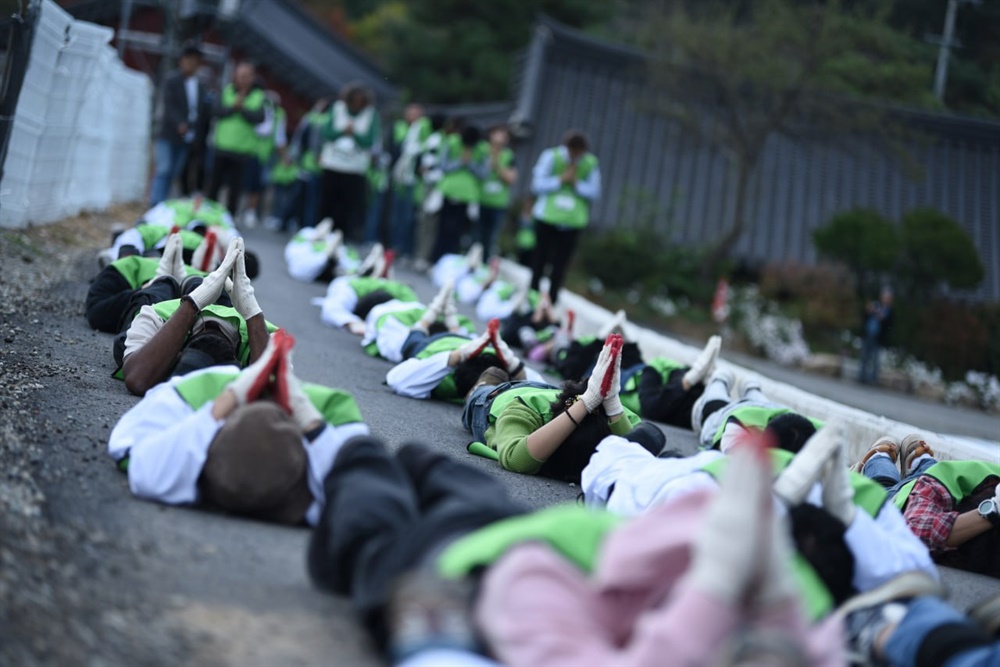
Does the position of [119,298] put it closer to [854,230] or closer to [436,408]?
[436,408]

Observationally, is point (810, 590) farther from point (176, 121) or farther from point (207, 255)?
point (176, 121)

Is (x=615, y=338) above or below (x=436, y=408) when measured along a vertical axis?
above

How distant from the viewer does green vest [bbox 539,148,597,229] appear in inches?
571

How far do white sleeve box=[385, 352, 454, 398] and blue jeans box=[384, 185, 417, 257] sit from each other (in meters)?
11.5

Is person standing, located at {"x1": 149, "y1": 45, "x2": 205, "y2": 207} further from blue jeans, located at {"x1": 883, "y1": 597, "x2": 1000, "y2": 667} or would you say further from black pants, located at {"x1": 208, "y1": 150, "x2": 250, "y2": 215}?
blue jeans, located at {"x1": 883, "y1": 597, "x2": 1000, "y2": 667}

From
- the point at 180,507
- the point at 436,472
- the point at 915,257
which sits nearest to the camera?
the point at 436,472

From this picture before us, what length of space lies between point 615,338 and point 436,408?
8.17ft

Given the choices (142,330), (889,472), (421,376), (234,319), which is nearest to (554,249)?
(421,376)

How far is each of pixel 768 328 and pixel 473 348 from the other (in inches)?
570

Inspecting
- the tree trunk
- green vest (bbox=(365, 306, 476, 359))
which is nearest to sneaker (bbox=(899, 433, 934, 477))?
green vest (bbox=(365, 306, 476, 359))

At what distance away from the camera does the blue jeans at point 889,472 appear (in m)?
6.69

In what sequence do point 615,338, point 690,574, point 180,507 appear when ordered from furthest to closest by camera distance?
point 615,338
point 180,507
point 690,574

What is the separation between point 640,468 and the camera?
5.56 meters

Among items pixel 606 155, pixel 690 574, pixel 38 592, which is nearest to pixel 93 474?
pixel 38 592
